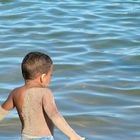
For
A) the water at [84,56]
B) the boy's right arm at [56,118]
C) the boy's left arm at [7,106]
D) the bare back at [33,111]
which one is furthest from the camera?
the water at [84,56]

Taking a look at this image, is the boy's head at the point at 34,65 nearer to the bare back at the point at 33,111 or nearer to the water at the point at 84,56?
the bare back at the point at 33,111

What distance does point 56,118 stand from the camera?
13.2 ft

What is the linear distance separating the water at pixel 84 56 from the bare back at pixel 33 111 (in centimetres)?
158

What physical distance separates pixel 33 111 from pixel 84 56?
4679mm

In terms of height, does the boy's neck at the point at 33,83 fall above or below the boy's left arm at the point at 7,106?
above

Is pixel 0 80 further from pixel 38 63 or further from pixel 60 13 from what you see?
pixel 60 13

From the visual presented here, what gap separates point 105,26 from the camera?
11.1 meters

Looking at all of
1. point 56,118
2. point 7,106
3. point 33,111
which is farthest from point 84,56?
point 56,118

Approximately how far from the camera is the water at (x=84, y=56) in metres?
6.27

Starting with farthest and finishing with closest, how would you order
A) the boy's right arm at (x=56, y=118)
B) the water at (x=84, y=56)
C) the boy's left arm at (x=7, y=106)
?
the water at (x=84, y=56), the boy's left arm at (x=7, y=106), the boy's right arm at (x=56, y=118)

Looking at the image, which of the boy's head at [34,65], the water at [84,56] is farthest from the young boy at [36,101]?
the water at [84,56]

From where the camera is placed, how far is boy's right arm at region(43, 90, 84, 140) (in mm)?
4023

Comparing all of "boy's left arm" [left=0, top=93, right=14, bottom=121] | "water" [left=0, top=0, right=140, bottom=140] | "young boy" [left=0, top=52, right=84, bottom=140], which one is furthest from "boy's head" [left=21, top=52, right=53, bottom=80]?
"water" [left=0, top=0, right=140, bottom=140]

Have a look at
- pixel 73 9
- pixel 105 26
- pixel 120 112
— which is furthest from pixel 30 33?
pixel 120 112
